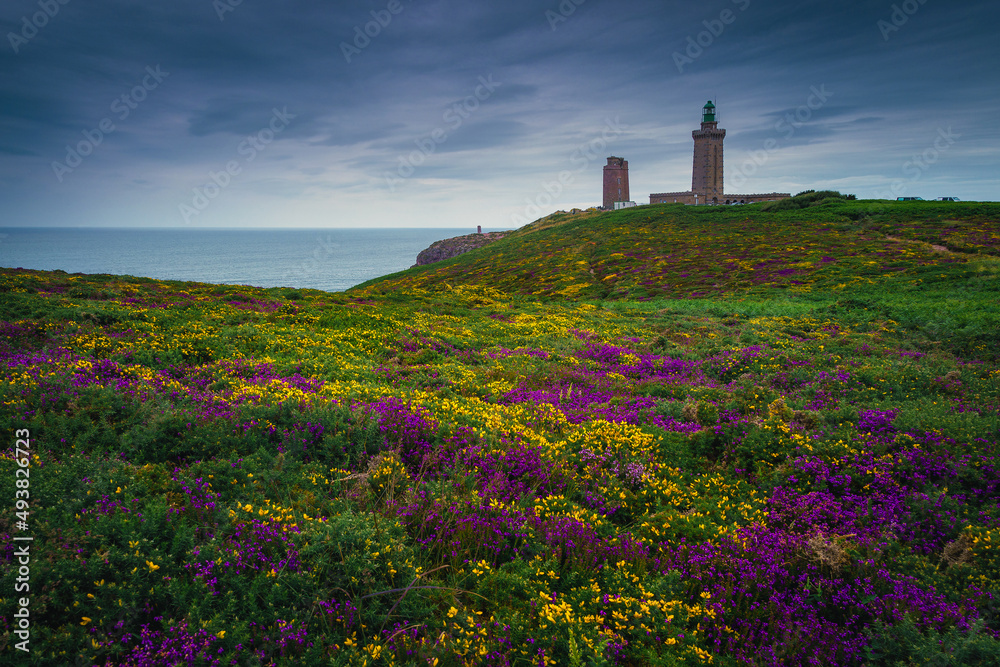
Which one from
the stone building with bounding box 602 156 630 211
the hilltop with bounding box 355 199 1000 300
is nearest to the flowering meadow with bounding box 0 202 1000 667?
the hilltop with bounding box 355 199 1000 300

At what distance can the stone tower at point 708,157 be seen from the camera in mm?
124500

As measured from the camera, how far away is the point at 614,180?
159 metres

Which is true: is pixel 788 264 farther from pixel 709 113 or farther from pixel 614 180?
pixel 614 180

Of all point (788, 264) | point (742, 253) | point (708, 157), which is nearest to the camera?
point (788, 264)

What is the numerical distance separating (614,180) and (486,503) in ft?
Result: 552

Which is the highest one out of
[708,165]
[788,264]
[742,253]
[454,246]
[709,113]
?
[709,113]

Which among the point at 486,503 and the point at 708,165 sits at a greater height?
Answer: the point at 708,165

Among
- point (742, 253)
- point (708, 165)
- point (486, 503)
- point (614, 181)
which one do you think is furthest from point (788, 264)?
point (614, 181)

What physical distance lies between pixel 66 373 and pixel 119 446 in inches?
143

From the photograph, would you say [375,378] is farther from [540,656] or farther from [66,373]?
[540,656]

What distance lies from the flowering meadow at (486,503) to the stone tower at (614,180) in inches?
6070

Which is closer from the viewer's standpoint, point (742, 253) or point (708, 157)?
point (742, 253)

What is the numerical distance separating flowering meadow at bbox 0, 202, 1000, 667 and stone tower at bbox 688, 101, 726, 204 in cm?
12704

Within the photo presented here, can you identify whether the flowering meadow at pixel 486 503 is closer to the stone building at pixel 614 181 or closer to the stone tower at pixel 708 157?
the stone tower at pixel 708 157
